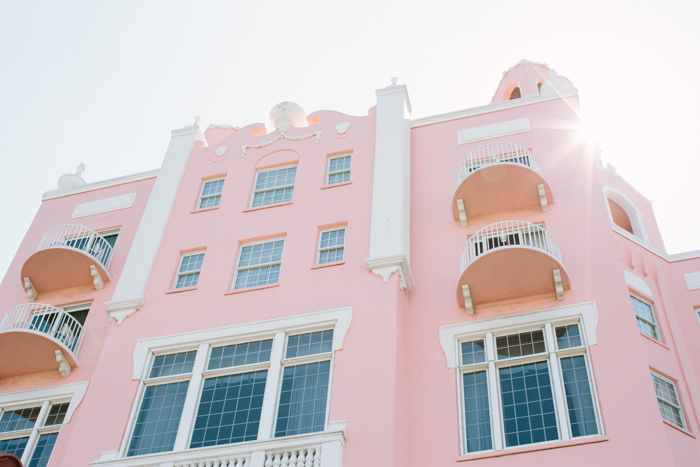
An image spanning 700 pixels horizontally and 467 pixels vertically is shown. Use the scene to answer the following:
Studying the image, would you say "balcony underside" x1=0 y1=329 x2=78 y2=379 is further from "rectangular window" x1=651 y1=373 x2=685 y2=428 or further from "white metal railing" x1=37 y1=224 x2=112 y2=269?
"rectangular window" x1=651 y1=373 x2=685 y2=428

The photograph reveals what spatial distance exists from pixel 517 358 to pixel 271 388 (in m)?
5.73

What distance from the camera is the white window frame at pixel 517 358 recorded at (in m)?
16.0

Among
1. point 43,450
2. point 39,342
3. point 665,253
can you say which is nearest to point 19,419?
point 43,450

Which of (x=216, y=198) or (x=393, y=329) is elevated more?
(x=216, y=198)

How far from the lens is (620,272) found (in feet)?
60.0

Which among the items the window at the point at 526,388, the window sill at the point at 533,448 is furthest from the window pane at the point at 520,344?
the window sill at the point at 533,448

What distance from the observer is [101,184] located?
27.7 meters

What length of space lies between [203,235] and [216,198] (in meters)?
1.94

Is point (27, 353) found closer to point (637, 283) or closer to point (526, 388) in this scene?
point (526, 388)

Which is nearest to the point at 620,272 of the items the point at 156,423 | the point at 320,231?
the point at 320,231

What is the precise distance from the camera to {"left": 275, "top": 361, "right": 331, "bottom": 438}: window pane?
16.6m

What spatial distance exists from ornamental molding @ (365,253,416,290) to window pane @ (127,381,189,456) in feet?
17.9

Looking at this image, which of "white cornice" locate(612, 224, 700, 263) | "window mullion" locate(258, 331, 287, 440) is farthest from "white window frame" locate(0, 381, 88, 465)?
"white cornice" locate(612, 224, 700, 263)

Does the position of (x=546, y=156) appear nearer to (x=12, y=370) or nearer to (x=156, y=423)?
(x=156, y=423)
